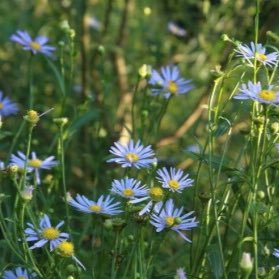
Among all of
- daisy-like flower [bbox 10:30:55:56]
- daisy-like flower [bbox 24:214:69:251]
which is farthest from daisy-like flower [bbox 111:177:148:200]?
daisy-like flower [bbox 10:30:55:56]

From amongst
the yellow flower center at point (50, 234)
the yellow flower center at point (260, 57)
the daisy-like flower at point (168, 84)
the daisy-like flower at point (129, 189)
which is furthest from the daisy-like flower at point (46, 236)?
the daisy-like flower at point (168, 84)

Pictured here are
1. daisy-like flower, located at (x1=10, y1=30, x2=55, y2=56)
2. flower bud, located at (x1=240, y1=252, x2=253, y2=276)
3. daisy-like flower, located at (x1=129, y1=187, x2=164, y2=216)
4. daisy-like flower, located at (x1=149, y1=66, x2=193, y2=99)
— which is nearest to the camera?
flower bud, located at (x1=240, y1=252, x2=253, y2=276)

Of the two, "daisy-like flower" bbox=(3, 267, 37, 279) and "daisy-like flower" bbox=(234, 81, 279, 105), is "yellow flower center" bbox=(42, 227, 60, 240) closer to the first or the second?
"daisy-like flower" bbox=(3, 267, 37, 279)

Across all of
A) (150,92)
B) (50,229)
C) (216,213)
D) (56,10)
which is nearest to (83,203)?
(50,229)

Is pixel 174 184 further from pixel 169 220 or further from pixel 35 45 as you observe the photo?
pixel 35 45

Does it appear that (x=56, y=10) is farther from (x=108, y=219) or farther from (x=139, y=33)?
(x=108, y=219)

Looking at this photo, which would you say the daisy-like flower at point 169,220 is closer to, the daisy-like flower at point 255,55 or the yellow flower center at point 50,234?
the yellow flower center at point 50,234
